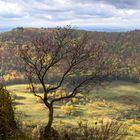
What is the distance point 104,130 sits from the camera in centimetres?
1797

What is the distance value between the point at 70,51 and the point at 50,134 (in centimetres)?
1224

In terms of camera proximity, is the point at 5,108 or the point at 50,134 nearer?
the point at 5,108

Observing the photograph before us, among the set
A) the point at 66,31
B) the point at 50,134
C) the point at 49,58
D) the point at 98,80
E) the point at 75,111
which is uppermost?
the point at 66,31

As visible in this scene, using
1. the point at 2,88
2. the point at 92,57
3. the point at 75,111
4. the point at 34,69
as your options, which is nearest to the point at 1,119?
the point at 2,88

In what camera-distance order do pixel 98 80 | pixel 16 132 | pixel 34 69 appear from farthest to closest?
pixel 98 80 < pixel 34 69 < pixel 16 132

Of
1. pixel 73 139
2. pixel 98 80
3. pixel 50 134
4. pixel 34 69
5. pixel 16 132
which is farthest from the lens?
pixel 98 80

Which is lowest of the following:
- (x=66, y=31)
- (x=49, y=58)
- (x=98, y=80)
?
(x=98, y=80)

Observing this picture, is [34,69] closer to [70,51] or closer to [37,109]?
[70,51]

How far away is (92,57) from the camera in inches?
1527

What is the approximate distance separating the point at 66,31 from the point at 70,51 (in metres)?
2.20

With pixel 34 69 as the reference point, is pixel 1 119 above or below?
above

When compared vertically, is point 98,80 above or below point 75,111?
above

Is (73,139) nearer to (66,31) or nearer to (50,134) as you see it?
(50,134)

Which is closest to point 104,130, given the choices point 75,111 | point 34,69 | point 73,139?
point 73,139
